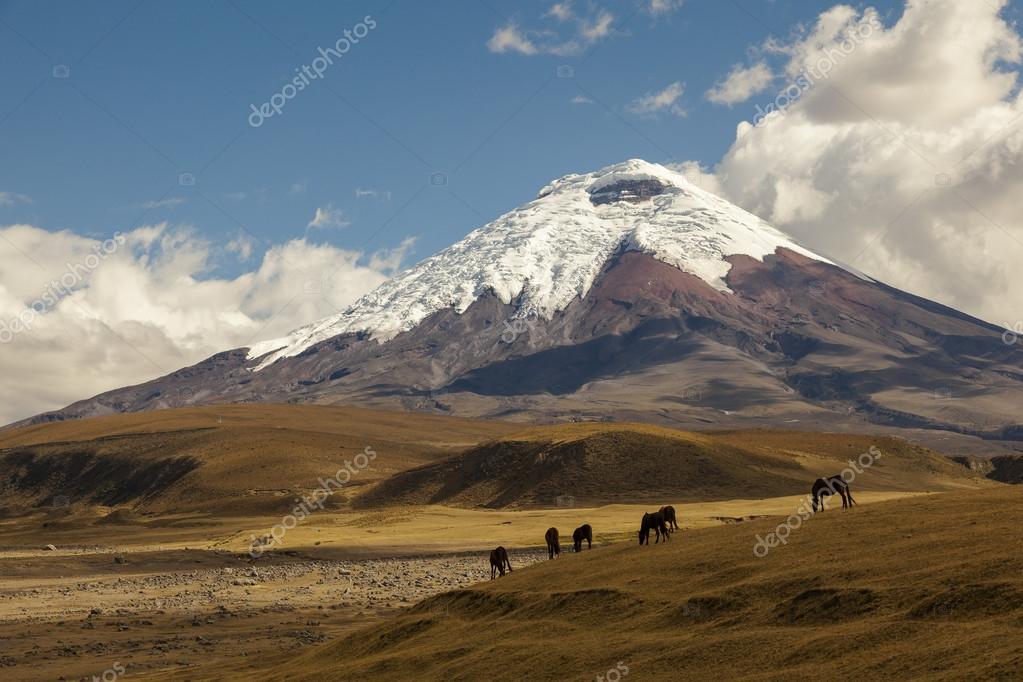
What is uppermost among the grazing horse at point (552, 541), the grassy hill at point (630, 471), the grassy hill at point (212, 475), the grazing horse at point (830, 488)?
the grassy hill at point (212, 475)

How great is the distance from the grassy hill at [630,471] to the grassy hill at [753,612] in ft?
278

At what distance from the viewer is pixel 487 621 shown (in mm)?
28812

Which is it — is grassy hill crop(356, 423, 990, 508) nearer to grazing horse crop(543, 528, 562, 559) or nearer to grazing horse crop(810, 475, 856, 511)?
grazing horse crop(543, 528, 562, 559)

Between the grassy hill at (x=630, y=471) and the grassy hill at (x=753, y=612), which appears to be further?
the grassy hill at (x=630, y=471)

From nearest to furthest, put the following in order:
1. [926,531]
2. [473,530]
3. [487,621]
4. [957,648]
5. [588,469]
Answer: [957,648] < [926,531] < [487,621] < [473,530] < [588,469]

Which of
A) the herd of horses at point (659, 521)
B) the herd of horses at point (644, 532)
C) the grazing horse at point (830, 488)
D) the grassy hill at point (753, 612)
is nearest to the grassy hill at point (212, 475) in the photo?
the herd of horses at point (644, 532)

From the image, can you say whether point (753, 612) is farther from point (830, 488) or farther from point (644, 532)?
point (830, 488)

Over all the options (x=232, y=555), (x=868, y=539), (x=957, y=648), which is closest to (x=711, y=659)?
(x=957, y=648)

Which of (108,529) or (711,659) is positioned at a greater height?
(108,529)

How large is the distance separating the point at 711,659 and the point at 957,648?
15.4 ft

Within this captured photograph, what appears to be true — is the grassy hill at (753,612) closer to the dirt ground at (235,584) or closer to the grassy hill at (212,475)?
the dirt ground at (235,584)

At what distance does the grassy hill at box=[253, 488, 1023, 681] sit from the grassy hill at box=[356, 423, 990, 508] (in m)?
84.8

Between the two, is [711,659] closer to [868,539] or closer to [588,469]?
[868,539]

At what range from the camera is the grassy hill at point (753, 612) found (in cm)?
1958
